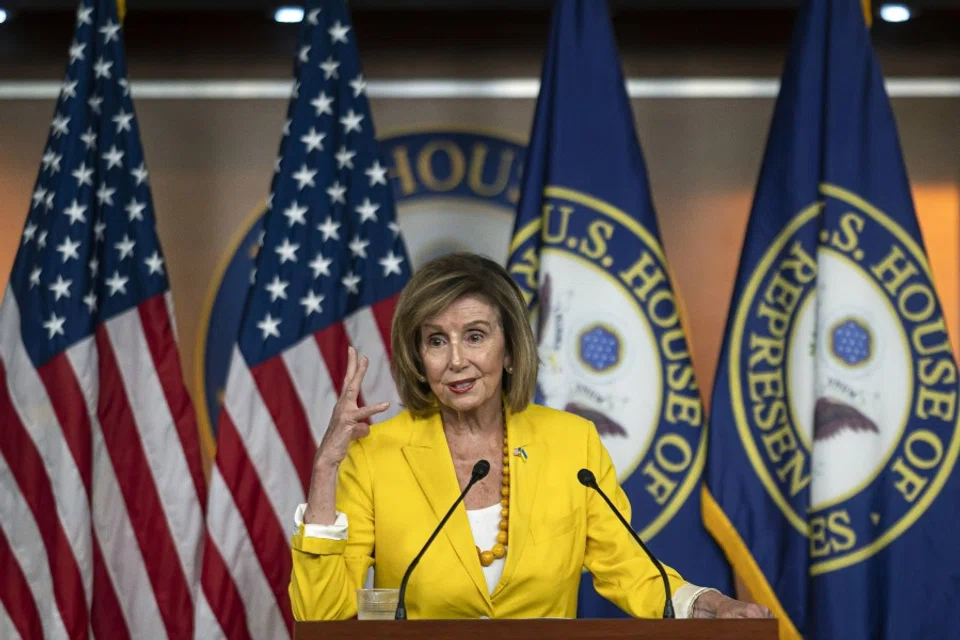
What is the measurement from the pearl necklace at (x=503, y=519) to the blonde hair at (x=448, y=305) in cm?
Result: 14

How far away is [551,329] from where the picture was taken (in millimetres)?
3738

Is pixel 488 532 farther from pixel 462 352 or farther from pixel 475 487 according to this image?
pixel 462 352

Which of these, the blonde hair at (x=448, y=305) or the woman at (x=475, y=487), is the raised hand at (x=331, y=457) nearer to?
the woman at (x=475, y=487)

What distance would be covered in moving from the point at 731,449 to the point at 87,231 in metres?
2.00

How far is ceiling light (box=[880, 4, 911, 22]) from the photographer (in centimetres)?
425

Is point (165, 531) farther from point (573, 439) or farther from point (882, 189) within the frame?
point (882, 189)

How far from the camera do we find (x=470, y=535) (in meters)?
2.57

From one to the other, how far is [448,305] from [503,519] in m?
0.46

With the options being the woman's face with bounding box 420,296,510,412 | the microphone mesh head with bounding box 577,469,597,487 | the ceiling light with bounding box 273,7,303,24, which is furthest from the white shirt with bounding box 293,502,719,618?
the ceiling light with bounding box 273,7,303,24

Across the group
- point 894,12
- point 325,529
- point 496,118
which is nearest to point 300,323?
point 496,118

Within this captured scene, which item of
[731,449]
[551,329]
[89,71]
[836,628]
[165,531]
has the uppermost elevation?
[89,71]

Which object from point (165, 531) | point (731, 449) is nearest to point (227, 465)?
point (165, 531)

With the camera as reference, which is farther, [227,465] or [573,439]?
[227,465]

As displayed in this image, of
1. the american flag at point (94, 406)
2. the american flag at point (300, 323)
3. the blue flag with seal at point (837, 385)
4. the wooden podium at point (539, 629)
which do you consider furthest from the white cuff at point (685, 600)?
the american flag at point (94, 406)
